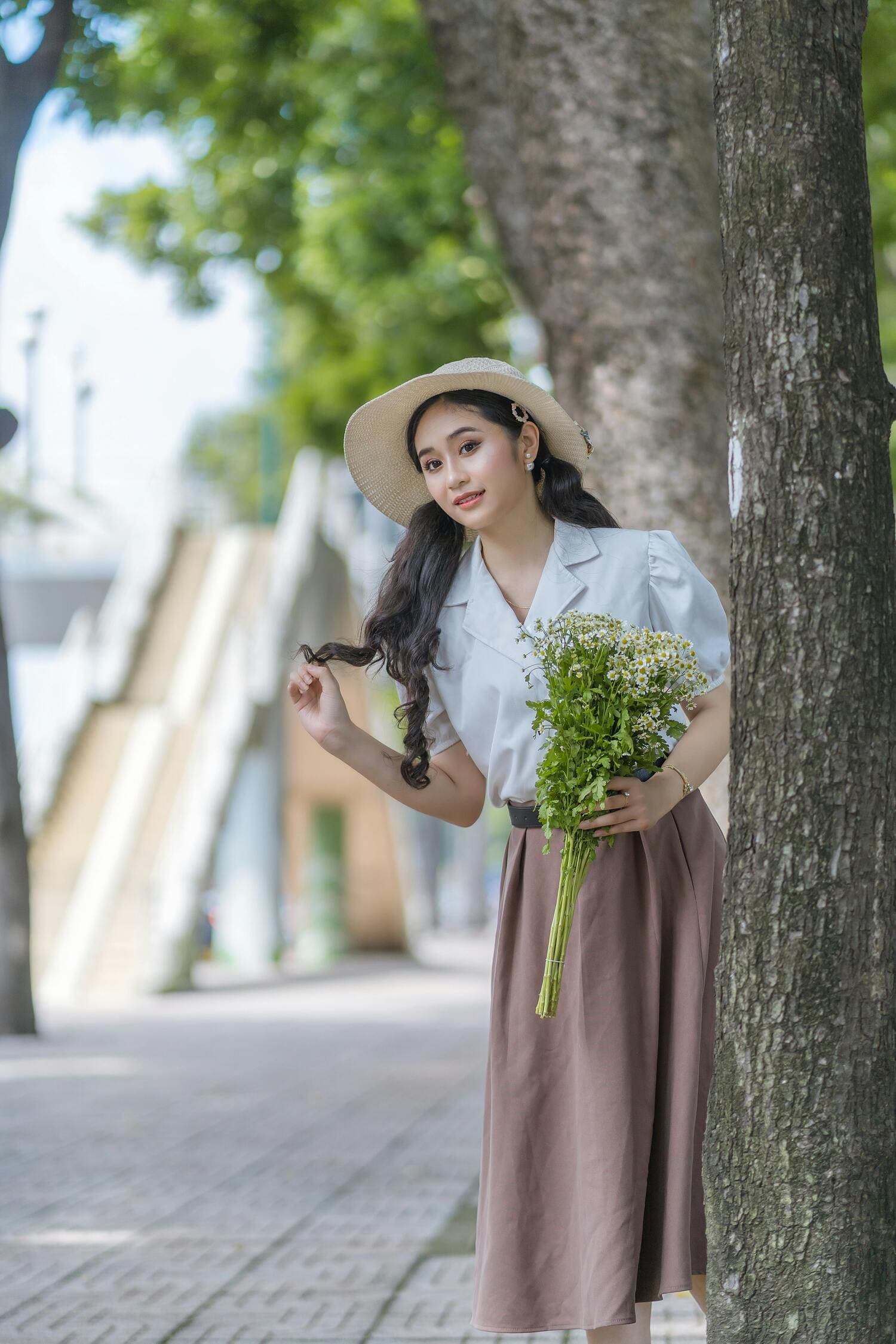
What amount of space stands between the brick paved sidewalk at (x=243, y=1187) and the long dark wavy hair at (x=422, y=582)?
1.94m

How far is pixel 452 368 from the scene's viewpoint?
10.7 feet

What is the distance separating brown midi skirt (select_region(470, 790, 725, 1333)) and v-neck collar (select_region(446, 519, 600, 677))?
0.39 meters

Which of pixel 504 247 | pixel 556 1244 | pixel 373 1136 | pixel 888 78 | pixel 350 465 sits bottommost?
pixel 373 1136

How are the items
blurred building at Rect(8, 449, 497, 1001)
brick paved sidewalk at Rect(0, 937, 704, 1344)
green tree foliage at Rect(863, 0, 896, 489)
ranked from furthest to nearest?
blurred building at Rect(8, 449, 497, 1001)
green tree foliage at Rect(863, 0, 896, 489)
brick paved sidewalk at Rect(0, 937, 704, 1344)

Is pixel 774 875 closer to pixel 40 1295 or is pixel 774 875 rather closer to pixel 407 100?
pixel 40 1295

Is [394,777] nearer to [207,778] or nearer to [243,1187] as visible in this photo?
[243,1187]

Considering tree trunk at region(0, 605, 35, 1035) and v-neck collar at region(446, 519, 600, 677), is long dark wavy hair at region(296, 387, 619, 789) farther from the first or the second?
tree trunk at region(0, 605, 35, 1035)

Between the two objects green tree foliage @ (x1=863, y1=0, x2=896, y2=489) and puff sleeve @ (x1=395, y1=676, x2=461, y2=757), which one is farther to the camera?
green tree foliage @ (x1=863, y1=0, x2=896, y2=489)

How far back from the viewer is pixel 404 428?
347cm

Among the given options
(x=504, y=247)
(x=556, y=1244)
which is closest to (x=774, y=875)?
(x=556, y=1244)

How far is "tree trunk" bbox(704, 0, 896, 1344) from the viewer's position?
8.76 feet

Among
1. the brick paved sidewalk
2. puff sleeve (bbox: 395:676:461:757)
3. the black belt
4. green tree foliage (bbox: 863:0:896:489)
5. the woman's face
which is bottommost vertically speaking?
the brick paved sidewalk

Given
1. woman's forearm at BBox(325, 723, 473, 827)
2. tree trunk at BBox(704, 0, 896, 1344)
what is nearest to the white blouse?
woman's forearm at BBox(325, 723, 473, 827)

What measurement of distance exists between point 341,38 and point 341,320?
14.4 feet
